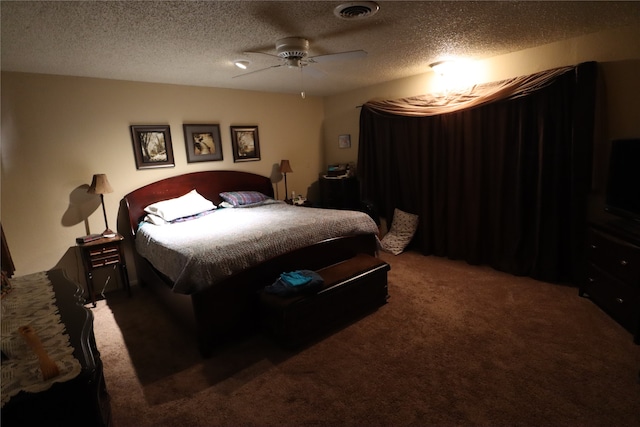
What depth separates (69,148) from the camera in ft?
11.2

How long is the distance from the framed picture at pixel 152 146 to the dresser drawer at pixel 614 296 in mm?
4492

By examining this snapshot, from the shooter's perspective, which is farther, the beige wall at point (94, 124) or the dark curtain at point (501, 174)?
the dark curtain at point (501, 174)

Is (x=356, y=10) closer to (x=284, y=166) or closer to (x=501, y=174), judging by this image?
(x=501, y=174)

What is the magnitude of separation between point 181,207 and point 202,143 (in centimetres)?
97

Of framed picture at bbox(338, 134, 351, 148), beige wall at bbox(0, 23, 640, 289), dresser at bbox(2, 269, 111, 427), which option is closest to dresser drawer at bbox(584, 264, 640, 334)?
beige wall at bbox(0, 23, 640, 289)

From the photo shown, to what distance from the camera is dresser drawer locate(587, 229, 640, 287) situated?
7.61 ft

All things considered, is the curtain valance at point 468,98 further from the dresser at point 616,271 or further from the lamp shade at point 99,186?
the lamp shade at point 99,186

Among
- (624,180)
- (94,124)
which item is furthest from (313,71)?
(624,180)

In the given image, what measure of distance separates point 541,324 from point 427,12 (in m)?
2.47

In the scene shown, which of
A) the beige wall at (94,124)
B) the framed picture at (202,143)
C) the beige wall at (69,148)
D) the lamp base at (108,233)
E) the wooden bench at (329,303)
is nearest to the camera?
the wooden bench at (329,303)

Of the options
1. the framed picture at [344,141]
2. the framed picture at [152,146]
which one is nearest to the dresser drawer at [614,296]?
Answer: the framed picture at [344,141]

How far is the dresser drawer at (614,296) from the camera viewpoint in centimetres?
234

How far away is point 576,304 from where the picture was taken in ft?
9.39

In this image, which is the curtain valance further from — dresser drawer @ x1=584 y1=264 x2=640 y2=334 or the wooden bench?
the wooden bench
